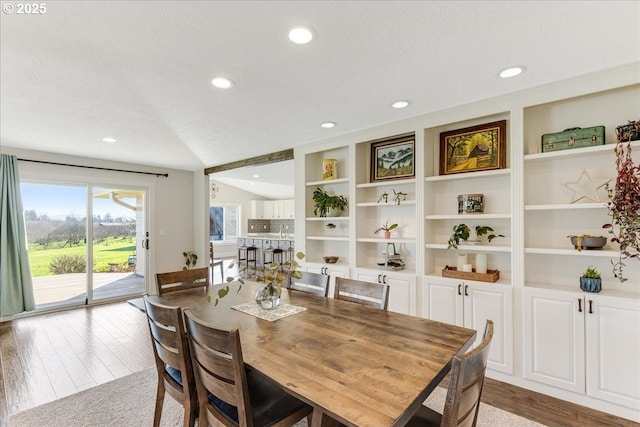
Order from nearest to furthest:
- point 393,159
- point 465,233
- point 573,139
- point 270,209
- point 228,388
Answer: point 228,388 < point 573,139 < point 465,233 < point 393,159 < point 270,209

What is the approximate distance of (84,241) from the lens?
16.1ft

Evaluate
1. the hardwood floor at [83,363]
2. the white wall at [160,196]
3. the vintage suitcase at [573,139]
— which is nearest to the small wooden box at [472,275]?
the hardwood floor at [83,363]

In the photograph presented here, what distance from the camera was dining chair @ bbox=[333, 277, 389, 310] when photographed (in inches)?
81.8

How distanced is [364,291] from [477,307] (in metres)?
1.17

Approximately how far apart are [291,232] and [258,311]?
8.77m

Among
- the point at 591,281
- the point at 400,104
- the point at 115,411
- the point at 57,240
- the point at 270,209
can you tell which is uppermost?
the point at 400,104

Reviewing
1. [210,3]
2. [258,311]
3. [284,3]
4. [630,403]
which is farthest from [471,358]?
[630,403]

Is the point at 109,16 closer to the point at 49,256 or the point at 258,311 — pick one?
the point at 258,311

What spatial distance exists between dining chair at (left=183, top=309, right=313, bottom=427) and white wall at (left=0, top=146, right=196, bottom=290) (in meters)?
4.74

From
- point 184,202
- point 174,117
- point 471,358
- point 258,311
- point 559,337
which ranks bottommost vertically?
point 559,337

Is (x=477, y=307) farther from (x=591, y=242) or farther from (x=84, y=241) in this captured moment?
(x=84, y=241)

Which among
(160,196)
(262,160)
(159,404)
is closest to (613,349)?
(159,404)

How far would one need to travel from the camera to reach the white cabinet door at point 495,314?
8.17 feet

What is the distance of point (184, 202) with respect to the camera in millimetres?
6047
